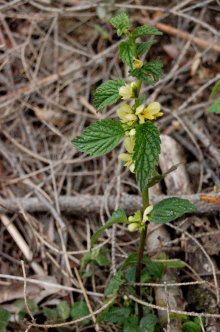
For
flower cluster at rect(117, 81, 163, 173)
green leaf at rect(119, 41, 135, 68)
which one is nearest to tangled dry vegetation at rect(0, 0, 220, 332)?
flower cluster at rect(117, 81, 163, 173)

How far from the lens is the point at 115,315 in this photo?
5.55 feet

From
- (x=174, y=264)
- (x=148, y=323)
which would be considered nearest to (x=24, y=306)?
(x=148, y=323)

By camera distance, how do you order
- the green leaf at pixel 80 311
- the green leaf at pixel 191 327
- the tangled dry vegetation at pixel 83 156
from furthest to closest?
the tangled dry vegetation at pixel 83 156, the green leaf at pixel 80 311, the green leaf at pixel 191 327

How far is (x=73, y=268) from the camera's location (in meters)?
2.07

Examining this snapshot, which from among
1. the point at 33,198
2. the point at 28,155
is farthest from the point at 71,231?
the point at 28,155

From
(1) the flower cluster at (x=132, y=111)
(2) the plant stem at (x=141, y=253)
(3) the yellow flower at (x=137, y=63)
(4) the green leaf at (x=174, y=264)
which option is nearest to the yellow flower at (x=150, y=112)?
(1) the flower cluster at (x=132, y=111)

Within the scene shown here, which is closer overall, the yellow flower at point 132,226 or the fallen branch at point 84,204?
the yellow flower at point 132,226

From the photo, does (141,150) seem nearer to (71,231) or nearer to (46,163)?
(71,231)

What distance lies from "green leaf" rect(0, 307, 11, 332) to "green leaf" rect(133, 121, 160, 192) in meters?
1.11

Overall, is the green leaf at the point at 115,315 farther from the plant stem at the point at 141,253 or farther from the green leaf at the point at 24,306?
the green leaf at the point at 24,306

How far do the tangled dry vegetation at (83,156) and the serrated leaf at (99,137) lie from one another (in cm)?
63

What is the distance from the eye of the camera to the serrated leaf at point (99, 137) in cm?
130

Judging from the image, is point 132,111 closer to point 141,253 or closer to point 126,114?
point 126,114

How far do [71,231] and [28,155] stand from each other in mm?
664
